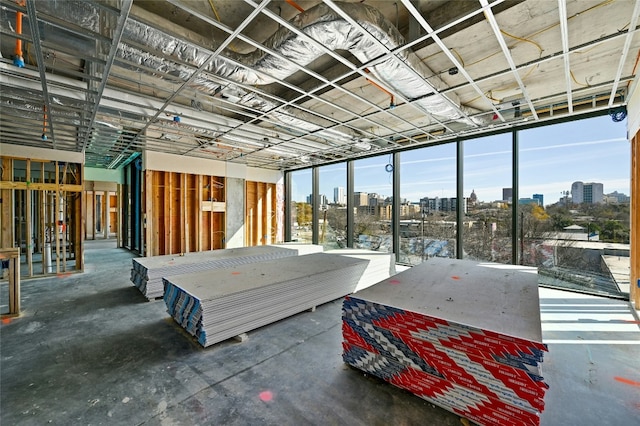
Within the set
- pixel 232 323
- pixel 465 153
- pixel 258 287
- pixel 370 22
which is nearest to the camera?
pixel 370 22

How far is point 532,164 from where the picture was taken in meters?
5.00

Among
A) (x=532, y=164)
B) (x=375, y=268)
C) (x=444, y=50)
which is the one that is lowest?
(x=375, y=268)

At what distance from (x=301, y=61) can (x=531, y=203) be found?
5197 millimetres

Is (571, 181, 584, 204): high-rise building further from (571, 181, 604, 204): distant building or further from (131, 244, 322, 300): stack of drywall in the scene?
(131, 244, 322, 300): stack of drywall

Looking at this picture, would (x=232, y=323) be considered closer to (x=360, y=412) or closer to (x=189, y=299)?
(x=189, y=299)

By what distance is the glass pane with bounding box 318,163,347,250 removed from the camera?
8242 millimetres

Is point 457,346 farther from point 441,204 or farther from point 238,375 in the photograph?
point 441,204

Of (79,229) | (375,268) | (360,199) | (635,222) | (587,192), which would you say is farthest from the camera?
(360,199)

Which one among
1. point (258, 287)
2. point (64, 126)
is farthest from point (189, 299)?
point (64, 126)

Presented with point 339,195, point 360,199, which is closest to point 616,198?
point 360,199

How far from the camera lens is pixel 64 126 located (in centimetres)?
486

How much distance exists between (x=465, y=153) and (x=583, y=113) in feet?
6.32

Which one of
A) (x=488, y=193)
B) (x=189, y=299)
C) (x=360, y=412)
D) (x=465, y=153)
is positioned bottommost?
(x=360, y=412)

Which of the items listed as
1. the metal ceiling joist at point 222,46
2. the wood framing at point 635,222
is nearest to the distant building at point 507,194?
the wood framing at point 635,222
